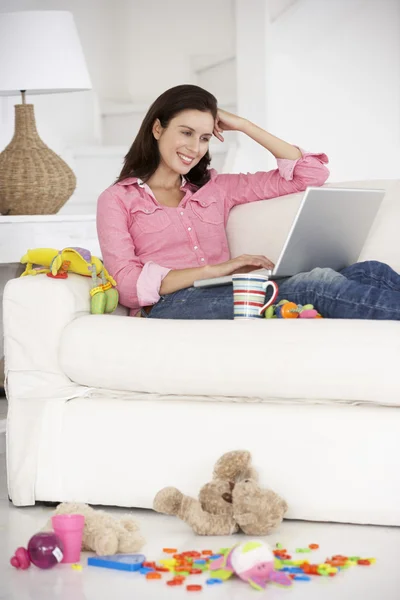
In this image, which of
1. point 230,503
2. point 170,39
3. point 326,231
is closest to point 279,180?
point 326,231

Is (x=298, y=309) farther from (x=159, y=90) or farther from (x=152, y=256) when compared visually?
(x=159, y=90)

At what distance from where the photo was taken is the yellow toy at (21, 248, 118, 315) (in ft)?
7.24

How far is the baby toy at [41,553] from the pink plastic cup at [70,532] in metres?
0.01

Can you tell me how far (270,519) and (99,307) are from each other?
2.23ft

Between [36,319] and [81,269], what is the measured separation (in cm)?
18

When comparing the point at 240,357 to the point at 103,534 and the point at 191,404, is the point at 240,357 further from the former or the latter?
the point at 103,534

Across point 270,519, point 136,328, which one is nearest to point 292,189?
point 136,328

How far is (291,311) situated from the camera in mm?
2166

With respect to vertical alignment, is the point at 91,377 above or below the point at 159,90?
below

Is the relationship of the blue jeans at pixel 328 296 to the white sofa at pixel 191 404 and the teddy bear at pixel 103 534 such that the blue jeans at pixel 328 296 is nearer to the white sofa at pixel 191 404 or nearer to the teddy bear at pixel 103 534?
the white sofa at pixel 191 404

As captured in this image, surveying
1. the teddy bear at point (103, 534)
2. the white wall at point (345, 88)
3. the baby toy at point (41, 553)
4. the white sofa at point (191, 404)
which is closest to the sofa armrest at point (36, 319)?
the white sofa at point (191, 404)

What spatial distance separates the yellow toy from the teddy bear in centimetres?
57

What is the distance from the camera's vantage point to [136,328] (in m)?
2.08

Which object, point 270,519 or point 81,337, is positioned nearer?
point 270,519
